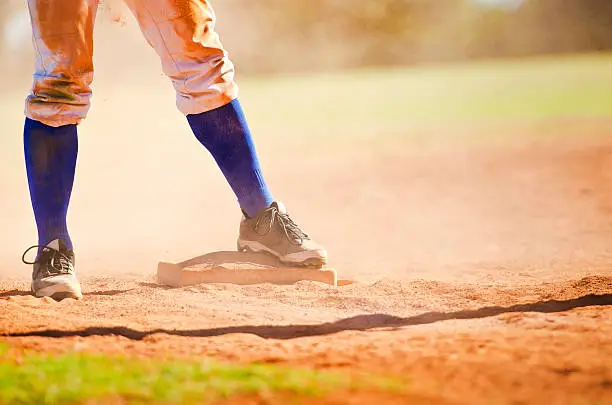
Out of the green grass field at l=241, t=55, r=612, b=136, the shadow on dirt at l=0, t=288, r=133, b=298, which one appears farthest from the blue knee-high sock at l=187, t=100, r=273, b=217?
the green grass field at l=241, t=55, r=612, b=136

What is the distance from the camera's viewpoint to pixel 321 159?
320 inches

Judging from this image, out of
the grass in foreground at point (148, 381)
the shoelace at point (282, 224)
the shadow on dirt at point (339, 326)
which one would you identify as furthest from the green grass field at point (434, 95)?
the grass in foreground at point (148, 381)

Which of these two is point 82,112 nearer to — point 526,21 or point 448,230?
point 448,230

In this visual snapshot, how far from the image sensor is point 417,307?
A: 2551 millimetres

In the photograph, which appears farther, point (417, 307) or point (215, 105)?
point (215, 105)

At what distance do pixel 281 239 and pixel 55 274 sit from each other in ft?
2.51

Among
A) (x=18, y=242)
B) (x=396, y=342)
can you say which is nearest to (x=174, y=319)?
(x=396, y=342)

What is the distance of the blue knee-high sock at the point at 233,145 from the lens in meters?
2.89

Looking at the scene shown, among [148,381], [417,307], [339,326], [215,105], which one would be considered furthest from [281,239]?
[148,381]

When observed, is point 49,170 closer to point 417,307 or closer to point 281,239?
point 281,239

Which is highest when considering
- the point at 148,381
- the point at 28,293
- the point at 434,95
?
the point at 434,95

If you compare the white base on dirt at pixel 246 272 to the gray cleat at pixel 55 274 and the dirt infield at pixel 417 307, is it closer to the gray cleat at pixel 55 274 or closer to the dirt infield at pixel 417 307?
the dirt infield at pixel 417 307

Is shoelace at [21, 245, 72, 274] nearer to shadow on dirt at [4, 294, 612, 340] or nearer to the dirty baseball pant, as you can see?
the dirty baseball pant

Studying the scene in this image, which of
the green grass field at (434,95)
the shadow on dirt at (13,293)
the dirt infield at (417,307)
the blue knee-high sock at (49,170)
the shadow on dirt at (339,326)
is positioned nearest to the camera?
the dirt infield at (417,307)
